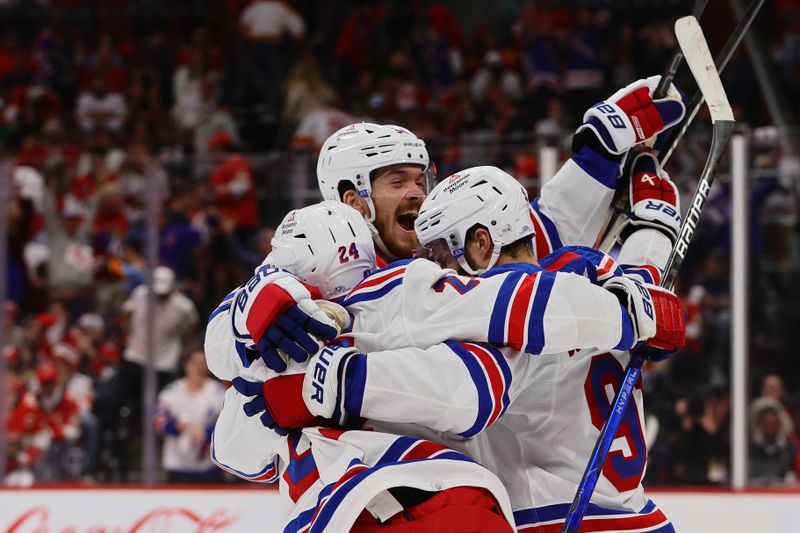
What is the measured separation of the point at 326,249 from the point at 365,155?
45 cm

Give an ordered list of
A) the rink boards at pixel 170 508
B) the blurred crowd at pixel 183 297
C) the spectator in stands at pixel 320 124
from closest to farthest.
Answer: the rink boards at pixel 170 508 < the blurred crowd at pixel 183 297 < the spectator in stands at pixel 320 124

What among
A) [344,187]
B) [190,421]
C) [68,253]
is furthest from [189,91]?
[344,187]

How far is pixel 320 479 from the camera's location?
2133 mm

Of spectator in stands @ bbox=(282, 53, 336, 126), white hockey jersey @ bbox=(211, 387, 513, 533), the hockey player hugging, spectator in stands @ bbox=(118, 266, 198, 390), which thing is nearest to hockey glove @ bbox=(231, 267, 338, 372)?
the hockey player hugging

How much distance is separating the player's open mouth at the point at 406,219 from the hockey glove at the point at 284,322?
1.63ft

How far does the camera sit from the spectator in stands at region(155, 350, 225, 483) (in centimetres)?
496

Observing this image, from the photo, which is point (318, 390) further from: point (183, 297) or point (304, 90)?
point (304, 90)

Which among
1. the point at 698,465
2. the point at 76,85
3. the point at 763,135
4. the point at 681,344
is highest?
the point at 76,85

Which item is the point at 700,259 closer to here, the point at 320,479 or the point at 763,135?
the point at 763,135

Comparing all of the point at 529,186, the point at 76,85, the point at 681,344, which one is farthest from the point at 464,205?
the point at 76,85

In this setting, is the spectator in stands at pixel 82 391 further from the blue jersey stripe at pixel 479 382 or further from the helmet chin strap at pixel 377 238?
the blue jersey stripe at pixel 479 382

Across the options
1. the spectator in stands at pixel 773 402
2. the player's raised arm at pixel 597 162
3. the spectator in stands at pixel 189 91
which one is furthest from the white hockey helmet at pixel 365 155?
the spectator in stands at pixel 189 91

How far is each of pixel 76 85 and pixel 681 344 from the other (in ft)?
26.7

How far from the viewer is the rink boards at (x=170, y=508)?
3830 millimetres
